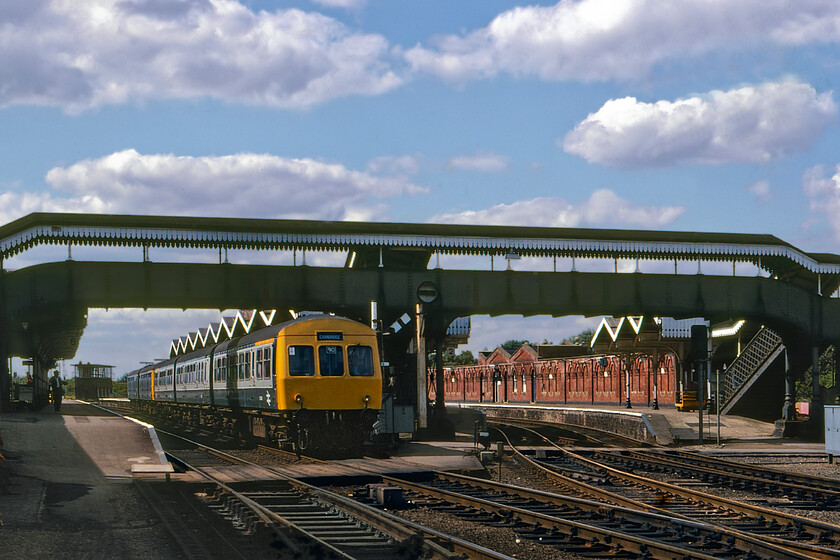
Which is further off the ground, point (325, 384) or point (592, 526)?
point (325, 384)

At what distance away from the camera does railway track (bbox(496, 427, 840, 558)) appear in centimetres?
1137

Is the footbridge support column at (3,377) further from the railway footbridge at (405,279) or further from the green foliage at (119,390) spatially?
the green foliage at (119,390)

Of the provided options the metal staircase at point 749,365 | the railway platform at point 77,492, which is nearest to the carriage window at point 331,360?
the railway platform at point 77,492

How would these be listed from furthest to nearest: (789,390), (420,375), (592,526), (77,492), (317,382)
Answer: (789,390), (420,375), (317,382), (77,492), (592,526)

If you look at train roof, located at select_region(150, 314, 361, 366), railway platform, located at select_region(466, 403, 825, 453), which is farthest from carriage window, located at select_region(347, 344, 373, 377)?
railway platform, located at select_region(466, 403, 825, 453)

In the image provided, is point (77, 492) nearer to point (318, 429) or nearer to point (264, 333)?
point (318, 429)

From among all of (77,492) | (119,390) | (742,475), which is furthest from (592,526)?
(119,390)

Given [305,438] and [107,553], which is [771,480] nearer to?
[305,438]

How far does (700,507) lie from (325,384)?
430 inches

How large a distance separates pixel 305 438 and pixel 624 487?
334 inches

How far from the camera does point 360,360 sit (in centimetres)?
2438

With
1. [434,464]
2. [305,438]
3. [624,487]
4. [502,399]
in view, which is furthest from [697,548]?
[502,399]

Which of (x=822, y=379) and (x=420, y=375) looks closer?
(x=420, y=375)

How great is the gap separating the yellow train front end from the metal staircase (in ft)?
66.2
